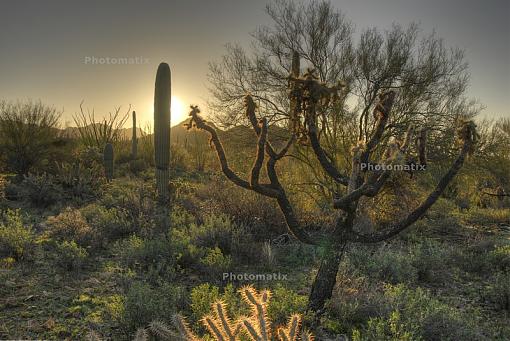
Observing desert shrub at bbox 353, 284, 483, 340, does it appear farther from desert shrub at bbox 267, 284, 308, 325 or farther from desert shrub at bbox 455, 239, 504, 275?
desert shrub at bbox 455, 239, 504, 275

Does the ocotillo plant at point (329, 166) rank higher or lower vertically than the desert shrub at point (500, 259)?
higher

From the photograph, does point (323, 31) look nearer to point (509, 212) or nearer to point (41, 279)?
point (509, 212)

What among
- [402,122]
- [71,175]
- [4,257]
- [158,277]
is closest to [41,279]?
[4,257]

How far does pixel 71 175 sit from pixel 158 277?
787cm

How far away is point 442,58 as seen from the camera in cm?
1136

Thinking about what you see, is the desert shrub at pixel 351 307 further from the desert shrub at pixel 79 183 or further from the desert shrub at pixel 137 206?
the desert shrub at pixel 79 183

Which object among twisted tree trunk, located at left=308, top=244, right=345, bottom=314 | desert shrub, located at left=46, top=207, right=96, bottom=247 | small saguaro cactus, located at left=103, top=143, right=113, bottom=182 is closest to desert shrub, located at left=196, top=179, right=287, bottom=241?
desert shrub, located at left=46, top=207, right=96, bottom=247

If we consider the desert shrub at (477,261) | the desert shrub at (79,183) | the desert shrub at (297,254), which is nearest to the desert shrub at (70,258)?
the desert shrub at (297,254)

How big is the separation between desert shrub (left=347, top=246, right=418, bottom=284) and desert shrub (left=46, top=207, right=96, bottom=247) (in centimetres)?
455

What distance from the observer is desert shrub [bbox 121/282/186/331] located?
4.27 m

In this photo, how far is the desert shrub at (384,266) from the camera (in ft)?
20.5

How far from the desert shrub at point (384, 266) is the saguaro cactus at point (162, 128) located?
19.8 ft

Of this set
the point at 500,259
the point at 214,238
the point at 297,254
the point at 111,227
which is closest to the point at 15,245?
the point at 111,227

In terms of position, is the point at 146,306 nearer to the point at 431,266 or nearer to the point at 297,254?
the point at 297,254
